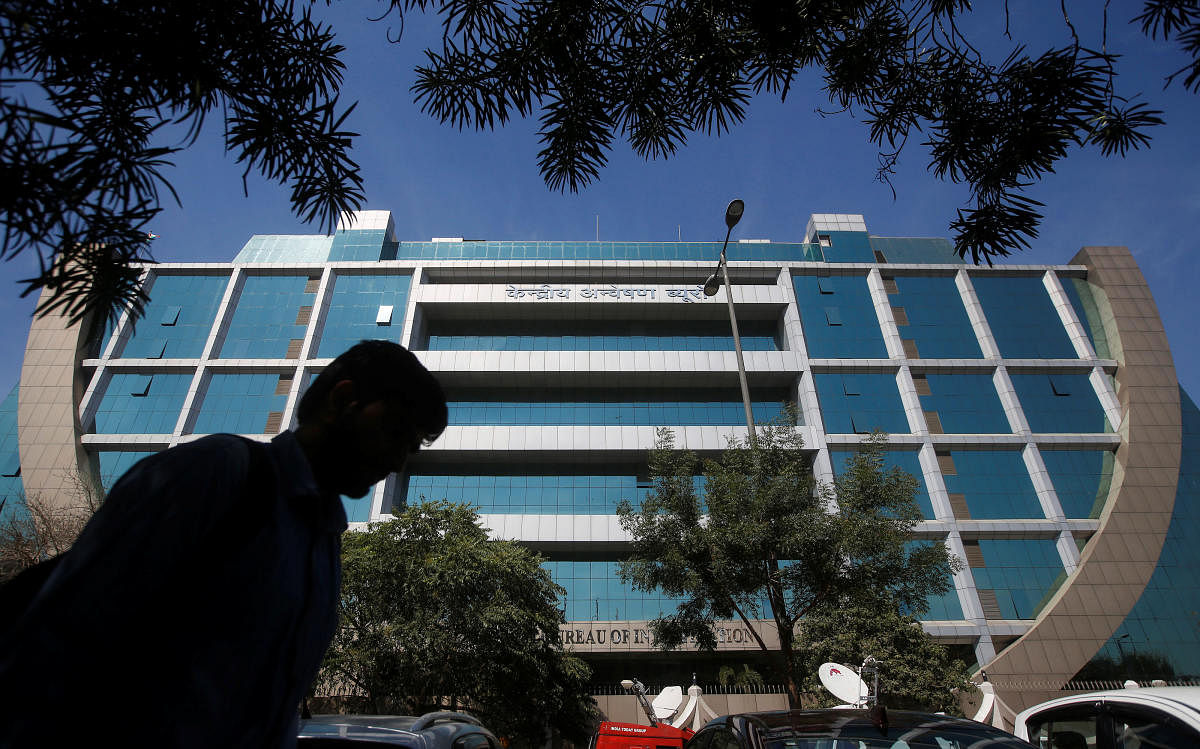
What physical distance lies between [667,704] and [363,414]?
18.1m

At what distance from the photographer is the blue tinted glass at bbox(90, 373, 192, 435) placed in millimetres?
29859

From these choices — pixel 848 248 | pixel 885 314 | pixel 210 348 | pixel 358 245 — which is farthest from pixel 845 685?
pixel 358 245

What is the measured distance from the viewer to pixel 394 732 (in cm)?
248

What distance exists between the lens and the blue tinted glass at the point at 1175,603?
25688mm

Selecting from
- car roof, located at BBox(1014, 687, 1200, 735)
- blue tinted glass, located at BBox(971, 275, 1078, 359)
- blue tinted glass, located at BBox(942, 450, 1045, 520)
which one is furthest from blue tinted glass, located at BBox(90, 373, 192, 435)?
blue tinted glass, located at BBox(971, 275, 1078, 359)

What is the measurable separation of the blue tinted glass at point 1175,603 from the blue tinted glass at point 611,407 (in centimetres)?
1760

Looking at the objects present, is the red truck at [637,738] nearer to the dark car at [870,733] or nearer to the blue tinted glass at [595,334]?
the dark car at [870,733]

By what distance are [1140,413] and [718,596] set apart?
29404 mm

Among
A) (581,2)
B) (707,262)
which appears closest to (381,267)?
(707,262)

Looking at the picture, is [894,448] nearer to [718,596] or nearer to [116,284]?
[718,596]

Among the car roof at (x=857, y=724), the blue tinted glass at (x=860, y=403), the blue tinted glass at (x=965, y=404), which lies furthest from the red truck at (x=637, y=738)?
the blue tinted glass at (x=965, y=404)

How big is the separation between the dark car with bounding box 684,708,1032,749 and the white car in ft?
3.05

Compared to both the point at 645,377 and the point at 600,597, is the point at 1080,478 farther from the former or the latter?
the point at 600,597

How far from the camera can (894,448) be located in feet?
97.6
